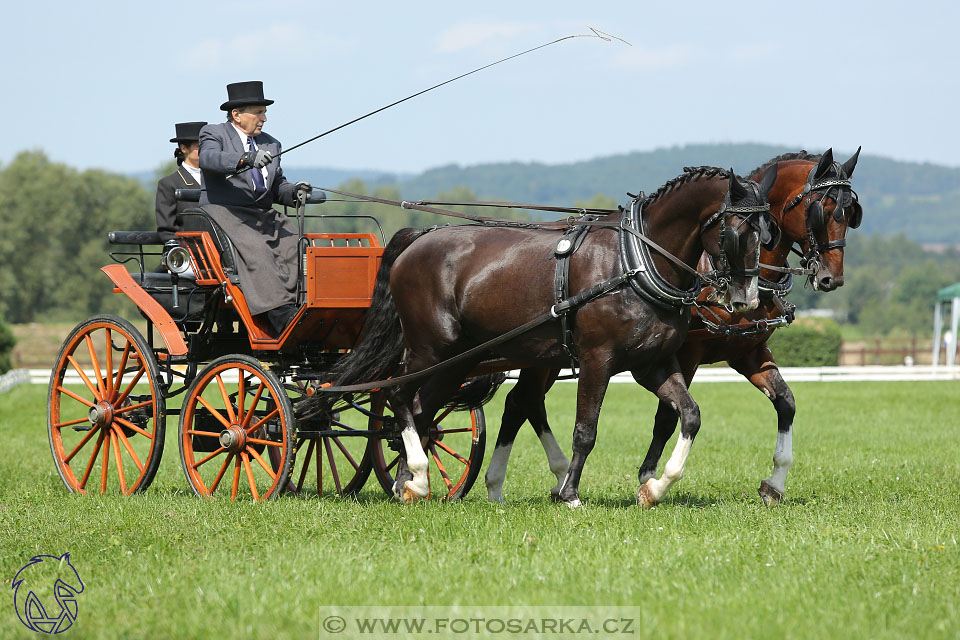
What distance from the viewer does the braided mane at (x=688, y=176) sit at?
729 centimetres

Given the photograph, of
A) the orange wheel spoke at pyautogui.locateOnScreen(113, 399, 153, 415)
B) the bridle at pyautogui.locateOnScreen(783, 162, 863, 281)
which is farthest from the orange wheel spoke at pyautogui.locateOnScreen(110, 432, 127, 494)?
the bridle at pyautogui.locateOnScreen(783, 162, 863, 281)

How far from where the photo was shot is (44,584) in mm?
5512

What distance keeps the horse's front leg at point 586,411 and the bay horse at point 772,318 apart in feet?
1.36

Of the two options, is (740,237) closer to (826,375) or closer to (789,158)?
(789,158)

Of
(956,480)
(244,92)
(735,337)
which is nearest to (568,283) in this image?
(735,337)

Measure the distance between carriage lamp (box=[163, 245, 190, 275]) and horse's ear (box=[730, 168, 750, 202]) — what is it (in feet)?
13.4

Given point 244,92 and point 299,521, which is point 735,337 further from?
point 244,92

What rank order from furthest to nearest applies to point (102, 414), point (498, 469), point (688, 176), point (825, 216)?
1. point (102, 414)
2. point (498, 469)
3. point (825, 216)
4. point (688, 176)

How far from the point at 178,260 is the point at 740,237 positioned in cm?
428

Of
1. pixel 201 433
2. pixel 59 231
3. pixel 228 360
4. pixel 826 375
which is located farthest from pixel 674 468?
pixel 59 231

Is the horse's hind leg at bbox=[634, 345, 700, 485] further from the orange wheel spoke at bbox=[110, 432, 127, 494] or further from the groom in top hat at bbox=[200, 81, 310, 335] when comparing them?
the orange wheel spoke at bbox=[110, 432, 127, 494]

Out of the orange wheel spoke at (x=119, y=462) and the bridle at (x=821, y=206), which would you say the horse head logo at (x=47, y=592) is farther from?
the bridle at (x=821, y=206)

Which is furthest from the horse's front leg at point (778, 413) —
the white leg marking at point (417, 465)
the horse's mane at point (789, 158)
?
the white leg marking at point (417, 465)

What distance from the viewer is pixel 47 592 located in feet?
17.6
